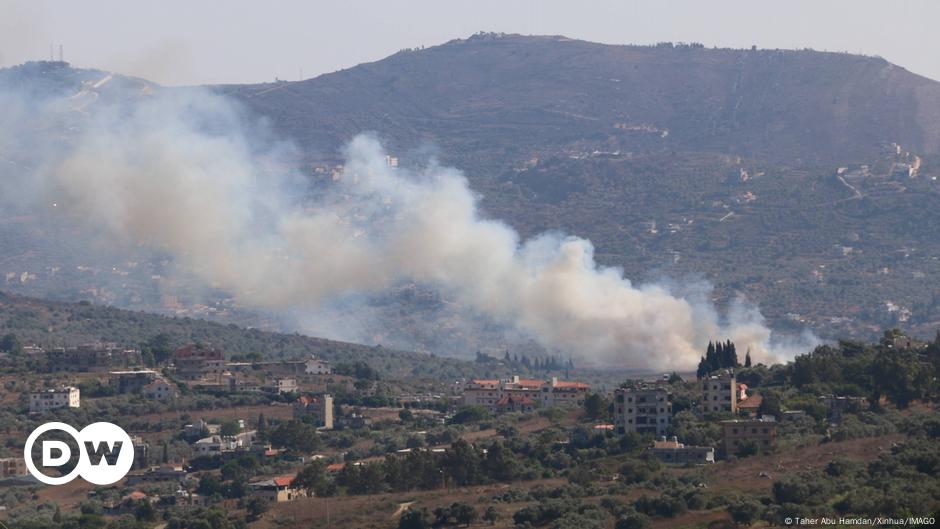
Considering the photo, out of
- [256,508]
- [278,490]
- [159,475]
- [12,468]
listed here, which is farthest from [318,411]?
[256,508]

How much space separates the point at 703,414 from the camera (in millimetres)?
102188

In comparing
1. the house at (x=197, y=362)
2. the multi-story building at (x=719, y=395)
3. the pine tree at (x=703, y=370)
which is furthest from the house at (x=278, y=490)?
the house at (x=197, y=362)

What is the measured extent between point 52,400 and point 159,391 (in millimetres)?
7449

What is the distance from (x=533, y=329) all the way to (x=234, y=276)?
27189 mm

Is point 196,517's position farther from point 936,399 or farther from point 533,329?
point 533,329

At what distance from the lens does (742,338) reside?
160625 mm

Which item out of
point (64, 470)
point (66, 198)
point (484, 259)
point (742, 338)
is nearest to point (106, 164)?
point (66, 198)

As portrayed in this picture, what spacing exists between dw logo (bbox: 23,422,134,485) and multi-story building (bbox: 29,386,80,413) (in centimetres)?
587

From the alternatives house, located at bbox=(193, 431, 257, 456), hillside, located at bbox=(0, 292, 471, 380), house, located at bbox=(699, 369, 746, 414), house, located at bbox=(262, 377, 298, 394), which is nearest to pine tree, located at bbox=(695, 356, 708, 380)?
house, located at bbox=(699, 369, 746, 414)

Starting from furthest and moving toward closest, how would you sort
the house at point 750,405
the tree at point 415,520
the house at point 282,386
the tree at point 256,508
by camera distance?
the house at point 282,386 → the house at point 750,405 → the tree at point 256,508 → the tree at point 415,520

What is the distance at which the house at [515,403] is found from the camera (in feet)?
409

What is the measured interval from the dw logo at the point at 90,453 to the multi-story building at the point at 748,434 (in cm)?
2783

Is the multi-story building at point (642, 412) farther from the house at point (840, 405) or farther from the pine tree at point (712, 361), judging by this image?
the pine tree at point (712, 361)

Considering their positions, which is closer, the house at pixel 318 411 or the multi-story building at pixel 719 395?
the multi-story building at pixel 719 395
